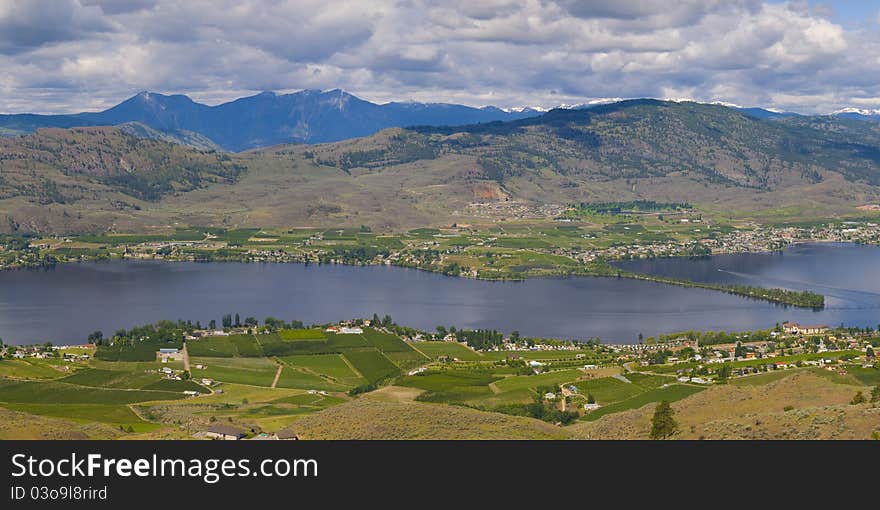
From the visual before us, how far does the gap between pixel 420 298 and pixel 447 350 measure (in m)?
27.1

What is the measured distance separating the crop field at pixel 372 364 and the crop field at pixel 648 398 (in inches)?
630

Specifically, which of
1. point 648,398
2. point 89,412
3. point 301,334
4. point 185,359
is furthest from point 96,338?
point 648,398

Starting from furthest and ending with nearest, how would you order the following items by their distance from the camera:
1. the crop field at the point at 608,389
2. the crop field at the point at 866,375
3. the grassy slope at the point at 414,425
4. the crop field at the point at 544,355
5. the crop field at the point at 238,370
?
the crop field at the point at 544,355, the crop field at the point at 238,370, the crop field at the point at 608,389, the crop field at the point at 866,375, the grassy slope at the point at 414,425

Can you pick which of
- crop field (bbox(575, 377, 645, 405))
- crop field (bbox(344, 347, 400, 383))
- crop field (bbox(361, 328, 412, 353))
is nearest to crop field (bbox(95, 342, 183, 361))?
crop field (bbox(344, 347, 400, 383))

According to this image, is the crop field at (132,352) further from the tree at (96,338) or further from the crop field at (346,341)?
the crop field at (346,341)

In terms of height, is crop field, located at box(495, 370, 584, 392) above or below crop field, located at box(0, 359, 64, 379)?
below

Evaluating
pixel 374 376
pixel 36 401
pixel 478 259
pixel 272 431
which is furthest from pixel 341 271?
pixel 272 431

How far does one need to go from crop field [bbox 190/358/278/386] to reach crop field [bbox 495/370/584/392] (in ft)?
48.3

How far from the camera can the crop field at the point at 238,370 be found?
62844 millimetres

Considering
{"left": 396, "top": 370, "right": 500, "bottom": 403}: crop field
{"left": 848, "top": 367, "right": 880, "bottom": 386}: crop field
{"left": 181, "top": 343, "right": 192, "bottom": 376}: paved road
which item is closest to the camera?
{"left": 848, "top": 367, "right": 880, "bottom": 386}: crop field

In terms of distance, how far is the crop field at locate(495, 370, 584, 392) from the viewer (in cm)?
6027

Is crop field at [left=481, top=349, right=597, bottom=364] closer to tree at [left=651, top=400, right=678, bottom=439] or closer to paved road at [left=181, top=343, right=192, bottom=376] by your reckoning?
paved road at [left=181, top=343, right=192, bottom=376]

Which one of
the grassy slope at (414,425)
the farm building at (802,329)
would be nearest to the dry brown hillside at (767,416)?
the grassy slope at (414,425)
